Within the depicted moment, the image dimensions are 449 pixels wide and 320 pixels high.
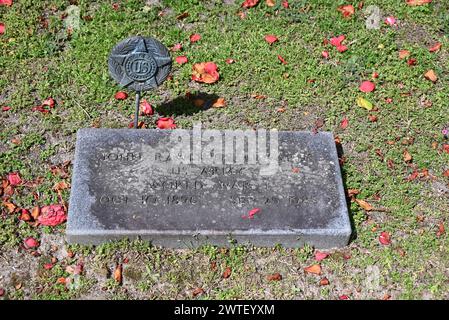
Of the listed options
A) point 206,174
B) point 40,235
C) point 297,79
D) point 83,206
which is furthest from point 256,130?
point 40,235

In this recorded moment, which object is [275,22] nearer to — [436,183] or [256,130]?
[256,130]

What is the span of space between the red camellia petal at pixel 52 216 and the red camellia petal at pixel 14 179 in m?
0.38

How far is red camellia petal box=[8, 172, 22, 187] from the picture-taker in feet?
17.4

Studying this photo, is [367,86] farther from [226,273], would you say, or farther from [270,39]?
[226,273]

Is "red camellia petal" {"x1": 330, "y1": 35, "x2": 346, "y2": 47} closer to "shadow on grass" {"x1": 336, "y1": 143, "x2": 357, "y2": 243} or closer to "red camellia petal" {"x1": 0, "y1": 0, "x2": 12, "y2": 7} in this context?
"shadow on grass" {"x1": 336, "y1": 143, "x2": 357, "y2": 243}

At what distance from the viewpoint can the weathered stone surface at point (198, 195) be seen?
478cm

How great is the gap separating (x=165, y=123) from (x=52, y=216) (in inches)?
51.9

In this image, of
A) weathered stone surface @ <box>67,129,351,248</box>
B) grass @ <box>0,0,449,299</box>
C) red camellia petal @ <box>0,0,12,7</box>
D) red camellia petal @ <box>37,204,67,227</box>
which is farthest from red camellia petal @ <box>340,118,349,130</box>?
red camellia petal @ <box>0,0,12,7</box>

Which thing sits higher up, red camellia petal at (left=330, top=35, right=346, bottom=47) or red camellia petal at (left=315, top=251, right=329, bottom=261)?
red camellia petal at (left=330, top=35, right=346, bottom=47)

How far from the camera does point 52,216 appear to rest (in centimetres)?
504

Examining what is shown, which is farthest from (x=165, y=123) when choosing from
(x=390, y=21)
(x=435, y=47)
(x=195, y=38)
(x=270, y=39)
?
(x=435, y=47)

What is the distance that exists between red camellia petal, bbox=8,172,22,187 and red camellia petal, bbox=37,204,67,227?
1.25ft

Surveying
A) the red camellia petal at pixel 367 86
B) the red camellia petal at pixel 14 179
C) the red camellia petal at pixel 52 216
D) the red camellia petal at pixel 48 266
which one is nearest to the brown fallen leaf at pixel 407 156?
the red camellia petal at pixel 367 86

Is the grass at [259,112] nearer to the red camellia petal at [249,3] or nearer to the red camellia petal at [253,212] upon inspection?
the red camellia petal at [249,3]
